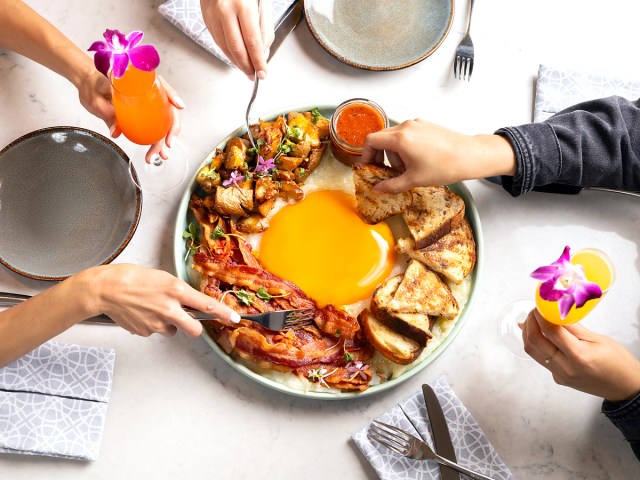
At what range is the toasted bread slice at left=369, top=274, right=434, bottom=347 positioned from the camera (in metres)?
2.28

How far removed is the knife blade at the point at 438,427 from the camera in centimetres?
232

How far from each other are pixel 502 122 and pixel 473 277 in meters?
0.73

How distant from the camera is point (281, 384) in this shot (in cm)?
234

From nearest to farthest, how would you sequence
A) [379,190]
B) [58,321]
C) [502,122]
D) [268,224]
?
[58,321]
[379,190]
[268,224]
[502,122]

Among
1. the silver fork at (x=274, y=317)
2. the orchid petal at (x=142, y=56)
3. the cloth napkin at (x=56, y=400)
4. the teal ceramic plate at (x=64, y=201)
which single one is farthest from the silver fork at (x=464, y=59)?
the cloth napkin at (x=56, y=400)

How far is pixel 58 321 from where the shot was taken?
2137 millimetres

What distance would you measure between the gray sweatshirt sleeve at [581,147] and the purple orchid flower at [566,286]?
553mm

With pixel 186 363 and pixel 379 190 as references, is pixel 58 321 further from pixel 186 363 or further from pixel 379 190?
pixel 379 190

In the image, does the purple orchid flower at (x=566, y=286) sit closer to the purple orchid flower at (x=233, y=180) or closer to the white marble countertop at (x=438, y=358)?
the white marble countertop at (x=438, y=358)

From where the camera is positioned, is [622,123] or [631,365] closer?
[631,365]

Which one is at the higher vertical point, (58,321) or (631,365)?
(631,365)

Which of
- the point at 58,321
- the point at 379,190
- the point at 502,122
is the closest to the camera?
the point at 58,321

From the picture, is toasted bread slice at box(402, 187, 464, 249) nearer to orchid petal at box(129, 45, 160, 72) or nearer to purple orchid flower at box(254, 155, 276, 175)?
purple orchid flower at box(254, 155, 276, 175)

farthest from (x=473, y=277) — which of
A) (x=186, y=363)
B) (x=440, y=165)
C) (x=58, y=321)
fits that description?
(x=58, y=321)
